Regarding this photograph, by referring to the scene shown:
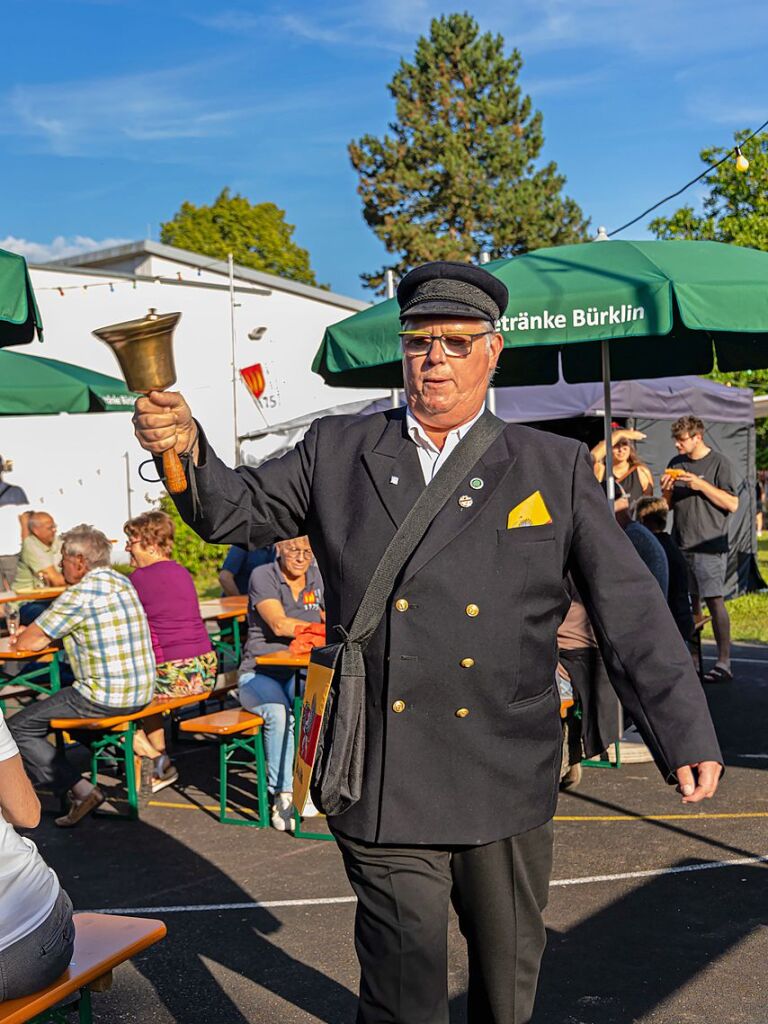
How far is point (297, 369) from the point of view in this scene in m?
29.5

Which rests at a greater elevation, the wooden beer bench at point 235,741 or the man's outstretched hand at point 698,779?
the man's outstretched hand at point 698,779

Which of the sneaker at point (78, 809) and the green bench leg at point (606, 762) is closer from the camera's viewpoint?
the sneaker at point (78, 809)

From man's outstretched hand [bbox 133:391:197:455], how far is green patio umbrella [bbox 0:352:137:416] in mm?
6939

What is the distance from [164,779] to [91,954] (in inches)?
155

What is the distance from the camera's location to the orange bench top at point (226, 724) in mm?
6238

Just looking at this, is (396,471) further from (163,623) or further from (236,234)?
(236,234)

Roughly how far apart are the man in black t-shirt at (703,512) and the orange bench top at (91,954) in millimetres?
6754

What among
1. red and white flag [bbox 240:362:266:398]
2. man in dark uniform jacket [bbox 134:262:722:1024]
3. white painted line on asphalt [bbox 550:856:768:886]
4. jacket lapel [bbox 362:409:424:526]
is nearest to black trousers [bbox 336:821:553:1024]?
man in dark uniform jacket [bbox 134:262:722:1024]

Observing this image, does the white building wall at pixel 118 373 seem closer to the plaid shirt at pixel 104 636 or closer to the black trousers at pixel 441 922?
the plaid shirt at pixel 104 636

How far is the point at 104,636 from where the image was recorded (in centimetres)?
643

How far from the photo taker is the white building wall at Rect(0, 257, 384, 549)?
25188mm

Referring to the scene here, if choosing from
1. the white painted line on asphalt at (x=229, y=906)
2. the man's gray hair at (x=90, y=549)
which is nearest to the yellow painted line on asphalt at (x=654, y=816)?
the white painted line on asphalt at (x=229, y=906)

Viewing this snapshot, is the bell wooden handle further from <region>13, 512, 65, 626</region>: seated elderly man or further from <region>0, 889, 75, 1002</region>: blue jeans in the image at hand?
<region>13, 512, 65, 626</region>: seated elderly man

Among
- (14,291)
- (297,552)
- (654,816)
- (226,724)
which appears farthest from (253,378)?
(654,816)
